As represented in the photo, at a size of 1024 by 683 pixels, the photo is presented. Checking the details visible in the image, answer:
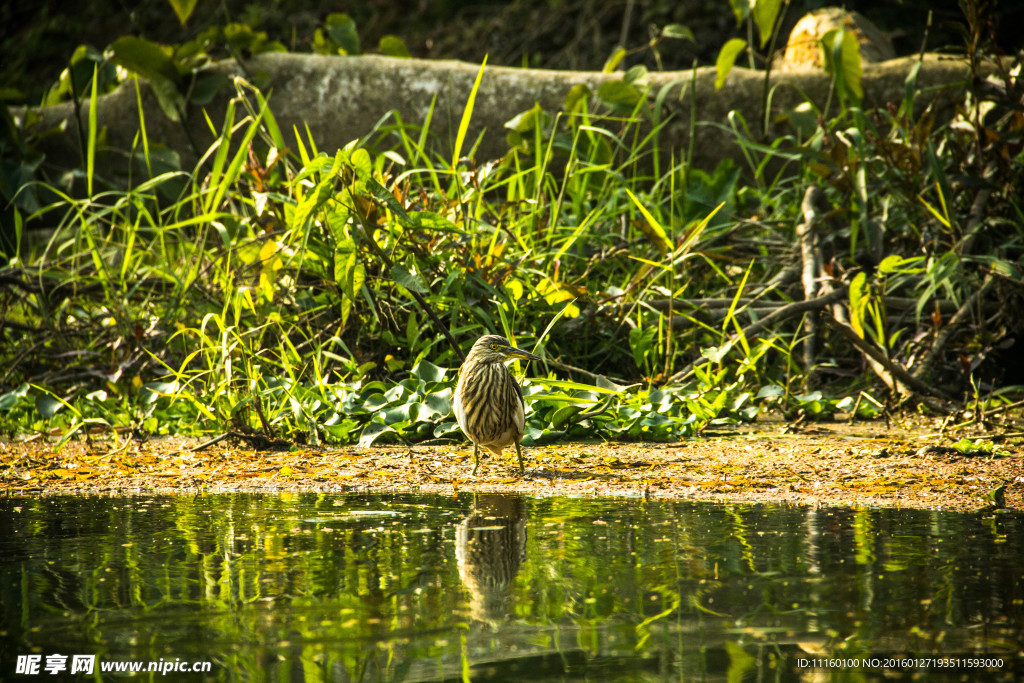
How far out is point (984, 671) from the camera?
1.59m

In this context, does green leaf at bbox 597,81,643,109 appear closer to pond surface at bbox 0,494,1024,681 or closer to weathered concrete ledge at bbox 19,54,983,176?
weathered concrete ledge at bbox 19,54,983,176

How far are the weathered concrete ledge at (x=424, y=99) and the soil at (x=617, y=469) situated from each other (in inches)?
113

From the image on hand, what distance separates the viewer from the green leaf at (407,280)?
4.03m

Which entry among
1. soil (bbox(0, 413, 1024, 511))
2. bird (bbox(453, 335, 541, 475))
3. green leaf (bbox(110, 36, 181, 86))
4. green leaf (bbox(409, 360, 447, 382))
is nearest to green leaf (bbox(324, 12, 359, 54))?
green leaf (bbox(110, 36, 181, 86))

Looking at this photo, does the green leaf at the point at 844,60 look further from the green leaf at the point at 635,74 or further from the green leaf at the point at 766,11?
the green leaf at the point at 635,74

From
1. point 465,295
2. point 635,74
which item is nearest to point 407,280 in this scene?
point 465,295

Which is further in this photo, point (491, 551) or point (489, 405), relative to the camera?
point (489, 405)

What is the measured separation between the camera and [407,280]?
13.3 feet

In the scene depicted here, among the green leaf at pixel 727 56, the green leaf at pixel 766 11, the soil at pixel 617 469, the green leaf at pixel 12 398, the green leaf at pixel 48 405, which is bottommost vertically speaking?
the soil at pixel 617 469

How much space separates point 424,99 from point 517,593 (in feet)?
15.8

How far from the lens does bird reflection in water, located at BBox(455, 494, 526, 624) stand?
1.99 meters

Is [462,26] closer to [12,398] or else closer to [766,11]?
[766,11]

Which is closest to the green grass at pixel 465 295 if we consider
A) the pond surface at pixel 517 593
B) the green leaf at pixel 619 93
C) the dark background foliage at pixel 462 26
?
the green leaf at pixel 619 93

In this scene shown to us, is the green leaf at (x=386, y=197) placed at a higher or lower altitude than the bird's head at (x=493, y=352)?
higher
